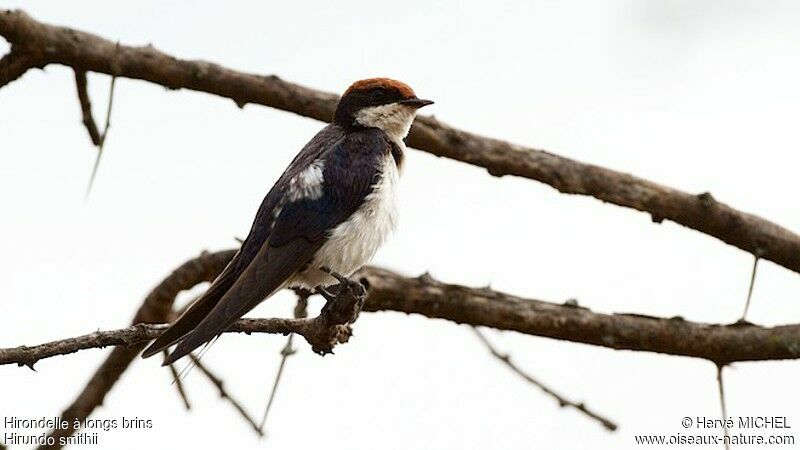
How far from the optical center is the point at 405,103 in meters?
5.76

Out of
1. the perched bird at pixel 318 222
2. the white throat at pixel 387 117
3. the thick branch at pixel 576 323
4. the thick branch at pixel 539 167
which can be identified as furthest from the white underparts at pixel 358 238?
the thick branch at pixel 539 167

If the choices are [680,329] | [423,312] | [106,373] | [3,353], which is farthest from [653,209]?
[3,353]

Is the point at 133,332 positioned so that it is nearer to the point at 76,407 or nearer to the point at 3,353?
the point at 3,353

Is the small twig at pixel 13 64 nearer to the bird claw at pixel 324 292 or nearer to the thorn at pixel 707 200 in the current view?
the bird claw at pixel 324 292

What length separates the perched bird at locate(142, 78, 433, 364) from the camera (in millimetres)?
4832

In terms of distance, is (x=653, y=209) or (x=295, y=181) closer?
(x=295, y=181)

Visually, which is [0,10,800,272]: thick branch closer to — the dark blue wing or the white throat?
the white throat

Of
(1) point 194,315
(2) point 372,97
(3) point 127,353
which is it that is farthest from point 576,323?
(3) point 127,353

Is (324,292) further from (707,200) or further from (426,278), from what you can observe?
(707,200)

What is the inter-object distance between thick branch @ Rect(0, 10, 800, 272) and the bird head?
0.20 metres

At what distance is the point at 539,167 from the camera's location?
599 centimetres

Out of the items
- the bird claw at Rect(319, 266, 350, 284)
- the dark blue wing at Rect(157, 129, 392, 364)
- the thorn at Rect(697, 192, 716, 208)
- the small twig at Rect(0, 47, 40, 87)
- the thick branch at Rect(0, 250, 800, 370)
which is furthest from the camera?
the thorn at Rect(697, 192, 716, 208)

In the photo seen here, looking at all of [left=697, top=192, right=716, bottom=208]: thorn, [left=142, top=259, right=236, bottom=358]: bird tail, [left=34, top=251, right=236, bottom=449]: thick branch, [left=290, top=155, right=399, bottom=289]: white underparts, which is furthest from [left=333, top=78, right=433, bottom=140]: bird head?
[left=697, top=192, right=716, bottom=208]: thorn

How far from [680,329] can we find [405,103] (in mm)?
1423
